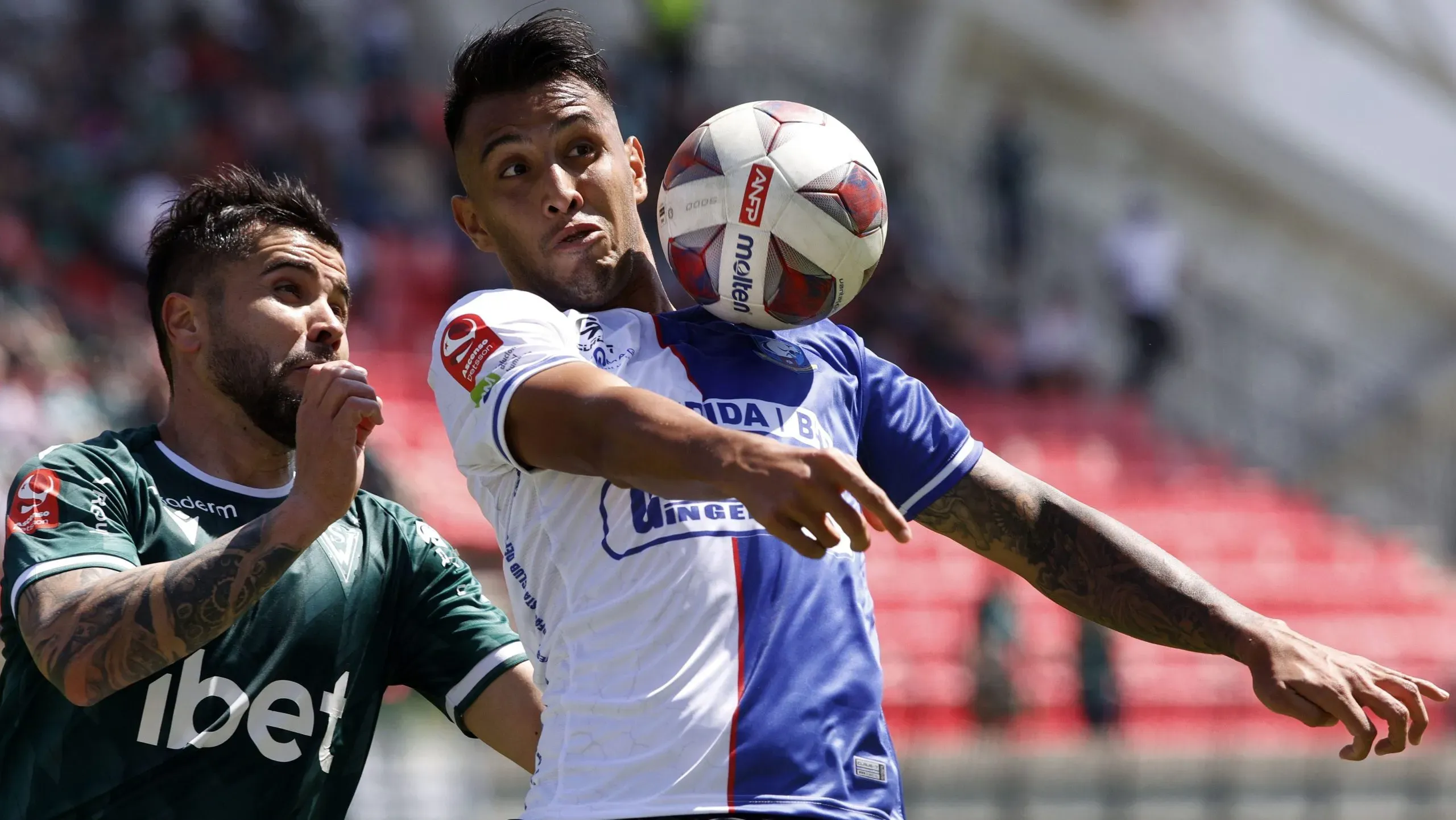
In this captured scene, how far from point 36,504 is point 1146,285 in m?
16.5

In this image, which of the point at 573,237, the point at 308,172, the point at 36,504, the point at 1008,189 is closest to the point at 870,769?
the point at 573,237

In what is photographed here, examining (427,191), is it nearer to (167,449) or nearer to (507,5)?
(507,5)

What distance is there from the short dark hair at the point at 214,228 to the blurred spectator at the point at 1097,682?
8.76 m

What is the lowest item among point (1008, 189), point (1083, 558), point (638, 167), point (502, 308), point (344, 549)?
point (1083, 558)

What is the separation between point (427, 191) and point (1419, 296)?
1358cm

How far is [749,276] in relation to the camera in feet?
11.9

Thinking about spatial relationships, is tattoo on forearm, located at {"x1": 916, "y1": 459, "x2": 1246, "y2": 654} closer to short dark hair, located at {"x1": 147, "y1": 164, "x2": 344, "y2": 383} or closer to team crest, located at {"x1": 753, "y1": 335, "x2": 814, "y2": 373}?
team crest, located at {"x1": 753, "y1": 335, "x2": 814, "y2": 373}

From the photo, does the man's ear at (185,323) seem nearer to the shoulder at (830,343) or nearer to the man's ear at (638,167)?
the man's ear at (638,167)

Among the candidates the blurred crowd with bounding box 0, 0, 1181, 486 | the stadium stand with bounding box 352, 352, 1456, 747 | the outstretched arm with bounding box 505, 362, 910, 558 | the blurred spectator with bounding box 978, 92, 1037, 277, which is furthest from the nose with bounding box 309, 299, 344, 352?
the blurred spectator with bounding box 978, 92, 1037, 277

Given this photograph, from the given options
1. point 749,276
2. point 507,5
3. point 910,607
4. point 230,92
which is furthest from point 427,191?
point 749,276

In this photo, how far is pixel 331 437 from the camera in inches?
150

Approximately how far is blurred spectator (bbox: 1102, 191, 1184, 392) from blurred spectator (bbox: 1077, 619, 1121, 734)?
752cm

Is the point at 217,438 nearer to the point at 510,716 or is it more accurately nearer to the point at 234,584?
the point at 234,584

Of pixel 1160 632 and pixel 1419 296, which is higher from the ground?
pixel 1419 296
